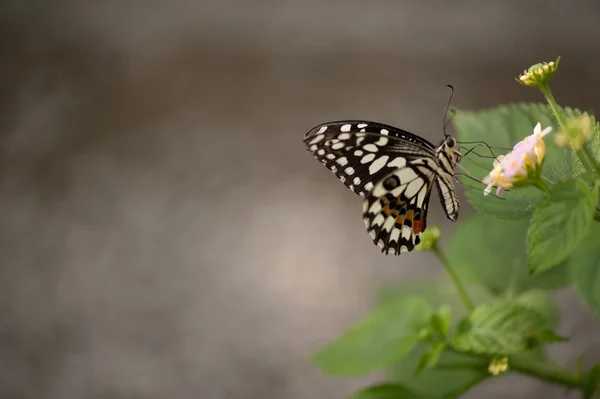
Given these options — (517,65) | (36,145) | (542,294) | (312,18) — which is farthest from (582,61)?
(36,145)

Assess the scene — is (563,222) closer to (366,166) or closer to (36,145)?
(366,166)

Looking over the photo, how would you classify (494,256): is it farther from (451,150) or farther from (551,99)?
(551,99)

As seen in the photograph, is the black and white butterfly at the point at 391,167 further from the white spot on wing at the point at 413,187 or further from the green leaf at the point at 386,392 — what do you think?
the green leaf at the point at 386,392

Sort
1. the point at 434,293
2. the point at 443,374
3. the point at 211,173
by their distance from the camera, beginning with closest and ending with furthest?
1. the point at 443,374
2. the point at 434,293
3. the point at 211,173

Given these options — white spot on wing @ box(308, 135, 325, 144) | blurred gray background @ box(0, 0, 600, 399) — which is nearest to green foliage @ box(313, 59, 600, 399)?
white spot on wing @ box(308, 135, 325, 144)

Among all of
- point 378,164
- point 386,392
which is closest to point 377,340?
point 386,392

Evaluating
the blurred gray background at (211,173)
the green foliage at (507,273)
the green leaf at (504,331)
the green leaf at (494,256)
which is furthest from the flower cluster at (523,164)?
the blurred gray background at (211,173)
